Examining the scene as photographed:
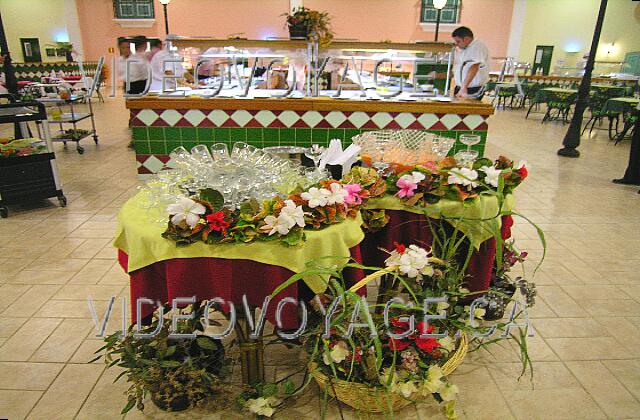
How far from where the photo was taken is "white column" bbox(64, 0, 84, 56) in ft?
49.4

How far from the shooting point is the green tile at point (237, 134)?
455cm

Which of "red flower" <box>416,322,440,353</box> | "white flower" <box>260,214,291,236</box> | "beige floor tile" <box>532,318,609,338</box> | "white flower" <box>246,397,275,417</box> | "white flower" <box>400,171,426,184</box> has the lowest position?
"beige floor tile" <box>532,318,609,338</box>

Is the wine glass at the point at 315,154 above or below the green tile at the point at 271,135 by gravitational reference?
above

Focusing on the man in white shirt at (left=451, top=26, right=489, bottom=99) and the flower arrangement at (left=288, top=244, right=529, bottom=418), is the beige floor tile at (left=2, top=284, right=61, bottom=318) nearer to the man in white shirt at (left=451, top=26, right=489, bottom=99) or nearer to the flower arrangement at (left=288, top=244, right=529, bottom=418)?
the flower arrangement at (left=288, top=244, right=529, bottom=418)

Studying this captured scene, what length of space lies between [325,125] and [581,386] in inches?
120

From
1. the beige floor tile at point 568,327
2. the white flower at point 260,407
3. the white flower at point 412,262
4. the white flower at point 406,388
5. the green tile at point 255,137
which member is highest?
the green tile at point 255,137

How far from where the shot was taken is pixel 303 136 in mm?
4582

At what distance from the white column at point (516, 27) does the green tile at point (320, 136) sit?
14246mm

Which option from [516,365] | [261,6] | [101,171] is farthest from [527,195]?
[261,6]

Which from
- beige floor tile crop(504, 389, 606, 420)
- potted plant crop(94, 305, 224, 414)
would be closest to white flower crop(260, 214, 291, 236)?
potted plant crop(94, 305, 224, 414)

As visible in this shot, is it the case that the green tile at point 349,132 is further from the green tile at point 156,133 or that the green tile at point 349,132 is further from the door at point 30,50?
the door at point 30,50

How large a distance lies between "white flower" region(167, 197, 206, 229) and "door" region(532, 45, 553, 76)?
17.2 metres

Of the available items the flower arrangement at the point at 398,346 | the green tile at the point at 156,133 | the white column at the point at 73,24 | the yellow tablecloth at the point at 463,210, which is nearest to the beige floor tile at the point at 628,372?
the flower arrangement at the point at 398,346

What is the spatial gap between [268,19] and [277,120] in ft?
40.8
